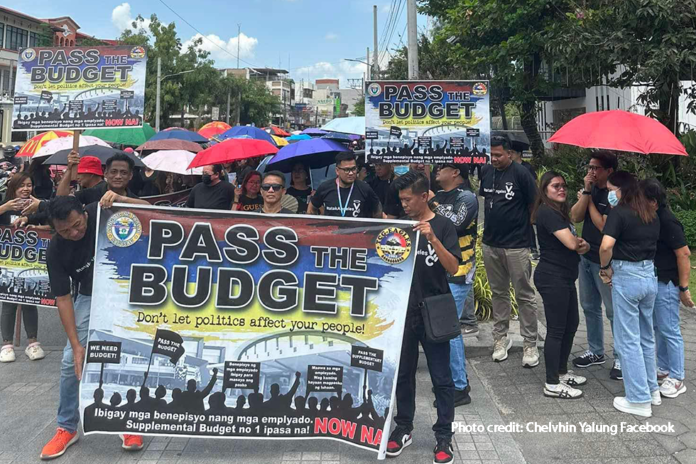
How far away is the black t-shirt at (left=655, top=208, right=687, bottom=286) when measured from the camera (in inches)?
174

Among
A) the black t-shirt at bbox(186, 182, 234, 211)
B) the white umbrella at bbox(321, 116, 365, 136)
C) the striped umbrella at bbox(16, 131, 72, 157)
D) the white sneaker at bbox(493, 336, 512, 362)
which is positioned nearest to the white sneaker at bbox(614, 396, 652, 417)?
the white sneaker at bbox(493, 336, 512, 362)

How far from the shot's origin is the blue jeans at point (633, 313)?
167 inches

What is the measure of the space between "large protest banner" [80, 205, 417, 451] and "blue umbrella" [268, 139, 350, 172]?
2.99 m

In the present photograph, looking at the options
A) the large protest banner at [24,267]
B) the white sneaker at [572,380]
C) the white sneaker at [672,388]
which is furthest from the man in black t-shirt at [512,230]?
the large protest banner at [24,267]

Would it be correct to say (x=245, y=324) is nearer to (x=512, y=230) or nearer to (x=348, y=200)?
(x=348, y=200)

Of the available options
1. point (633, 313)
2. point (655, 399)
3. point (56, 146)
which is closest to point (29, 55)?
point (56, 146)

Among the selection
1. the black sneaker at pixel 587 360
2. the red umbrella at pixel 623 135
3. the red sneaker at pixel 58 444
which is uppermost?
the red umbrella at pixel 623 135

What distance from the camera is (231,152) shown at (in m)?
6.86

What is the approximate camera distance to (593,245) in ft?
16.1

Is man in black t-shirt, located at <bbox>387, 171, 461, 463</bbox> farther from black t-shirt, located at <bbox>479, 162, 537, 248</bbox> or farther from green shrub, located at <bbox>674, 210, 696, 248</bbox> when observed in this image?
green shrub, located at <bbox>674, 210, 696, 248</bbox>

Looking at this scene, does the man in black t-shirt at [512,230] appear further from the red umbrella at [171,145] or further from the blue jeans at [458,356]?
the red umbrella at [171,145]

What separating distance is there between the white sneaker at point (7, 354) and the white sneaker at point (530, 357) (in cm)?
482

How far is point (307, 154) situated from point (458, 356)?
11.0 feet

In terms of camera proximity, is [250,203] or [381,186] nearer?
[250,203]
